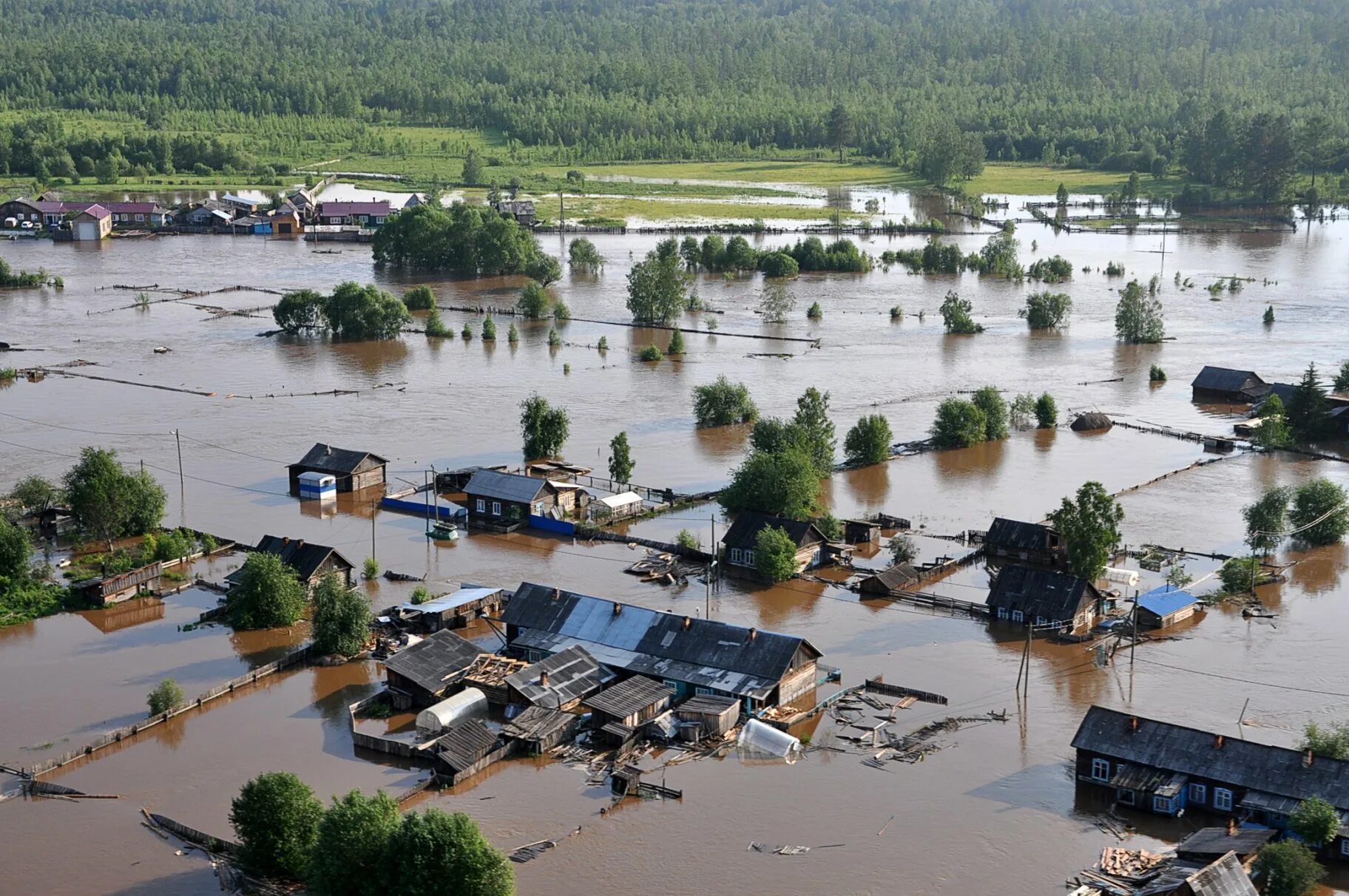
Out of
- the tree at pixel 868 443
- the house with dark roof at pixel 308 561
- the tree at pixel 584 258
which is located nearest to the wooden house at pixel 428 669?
the house with dark roof at pixel 308 561

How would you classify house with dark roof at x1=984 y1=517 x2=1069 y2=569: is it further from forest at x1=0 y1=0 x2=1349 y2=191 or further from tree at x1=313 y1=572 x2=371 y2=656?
forest at x1=0 y1=0 x2=1349 y2=191

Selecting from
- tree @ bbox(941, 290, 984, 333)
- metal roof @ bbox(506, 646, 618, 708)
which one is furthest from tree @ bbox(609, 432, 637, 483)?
tree @ bbox(941, 290, 984, 333)

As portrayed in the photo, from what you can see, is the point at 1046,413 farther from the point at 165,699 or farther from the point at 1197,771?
the point at 165,699

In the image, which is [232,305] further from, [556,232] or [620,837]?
[620,837]

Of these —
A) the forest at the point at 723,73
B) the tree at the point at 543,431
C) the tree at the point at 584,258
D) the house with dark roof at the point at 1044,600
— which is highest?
the forest at the point at 723,73

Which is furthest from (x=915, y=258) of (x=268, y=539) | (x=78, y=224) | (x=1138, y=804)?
(x=1138, y=804)

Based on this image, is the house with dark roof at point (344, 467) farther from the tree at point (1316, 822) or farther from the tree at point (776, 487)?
the tree at point (1316, 822)

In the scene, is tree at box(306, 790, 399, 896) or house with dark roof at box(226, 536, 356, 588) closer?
tree at box(306, 790, 399, 896)
